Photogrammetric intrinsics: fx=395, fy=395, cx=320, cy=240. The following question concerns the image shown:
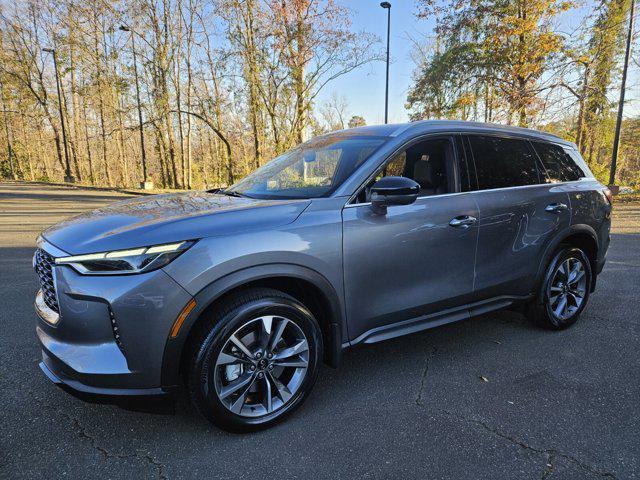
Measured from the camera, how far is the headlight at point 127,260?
1923 millimetres

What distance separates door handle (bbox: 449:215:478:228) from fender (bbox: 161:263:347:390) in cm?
105

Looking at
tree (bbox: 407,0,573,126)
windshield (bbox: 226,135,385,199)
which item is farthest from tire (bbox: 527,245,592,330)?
tree (bbox: 407,0,573,126)

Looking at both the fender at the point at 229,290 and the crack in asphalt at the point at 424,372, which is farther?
the crack in asphalt at the point at 424,372

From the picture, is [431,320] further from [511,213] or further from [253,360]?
[253,360]

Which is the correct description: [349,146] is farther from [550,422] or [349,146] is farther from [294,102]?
[294,102]

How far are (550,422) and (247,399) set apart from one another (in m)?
1.83

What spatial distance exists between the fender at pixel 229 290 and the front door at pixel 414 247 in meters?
0.12

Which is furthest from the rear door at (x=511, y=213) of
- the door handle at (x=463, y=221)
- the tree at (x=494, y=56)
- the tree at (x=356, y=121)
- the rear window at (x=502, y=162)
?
the tree at (x=356, y=121)

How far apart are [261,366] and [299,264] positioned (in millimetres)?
634

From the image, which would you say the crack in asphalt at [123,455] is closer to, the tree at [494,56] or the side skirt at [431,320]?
the side skirt at [431,320]

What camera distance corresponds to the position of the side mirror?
2.42m

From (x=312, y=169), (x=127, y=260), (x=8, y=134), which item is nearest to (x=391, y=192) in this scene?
(x=312, y=169)

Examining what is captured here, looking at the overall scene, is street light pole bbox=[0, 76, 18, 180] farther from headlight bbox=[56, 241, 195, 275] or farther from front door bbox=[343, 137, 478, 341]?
front door bbox=[343, 137, 478, 341]

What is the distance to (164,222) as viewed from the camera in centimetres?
210
